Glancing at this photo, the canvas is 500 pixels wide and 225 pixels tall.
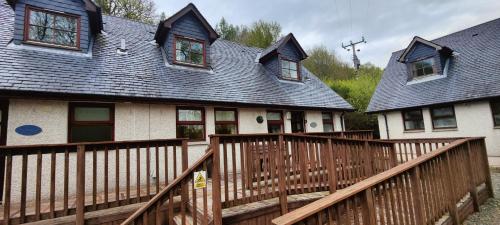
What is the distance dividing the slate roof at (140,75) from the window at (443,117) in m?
4.52

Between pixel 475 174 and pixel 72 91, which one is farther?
pixel 72 91

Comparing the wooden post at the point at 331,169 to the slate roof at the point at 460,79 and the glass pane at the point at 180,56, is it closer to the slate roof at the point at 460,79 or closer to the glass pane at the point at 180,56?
the glass pane at the point at 180,56

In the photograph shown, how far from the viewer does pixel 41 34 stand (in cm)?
700

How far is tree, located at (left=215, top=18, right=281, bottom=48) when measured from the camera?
22719 millimetres

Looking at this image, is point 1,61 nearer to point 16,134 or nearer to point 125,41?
point 16,134

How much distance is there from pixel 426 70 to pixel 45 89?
1690 centimetres

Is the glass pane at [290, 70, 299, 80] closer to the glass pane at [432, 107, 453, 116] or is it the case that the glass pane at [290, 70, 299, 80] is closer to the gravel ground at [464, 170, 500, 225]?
the glass pane at [432, 107, 453, 116]

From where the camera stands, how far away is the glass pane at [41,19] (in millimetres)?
6871

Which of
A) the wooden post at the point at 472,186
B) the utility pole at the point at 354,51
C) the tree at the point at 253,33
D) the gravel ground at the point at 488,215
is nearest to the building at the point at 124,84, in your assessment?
the wooden post at the point at 472,186

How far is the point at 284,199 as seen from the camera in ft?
14.0

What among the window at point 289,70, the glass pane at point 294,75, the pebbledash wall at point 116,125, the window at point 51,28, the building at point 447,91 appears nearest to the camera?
the pebbledash wall at point 116,125

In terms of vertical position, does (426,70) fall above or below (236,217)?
above

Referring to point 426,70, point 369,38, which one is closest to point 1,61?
point 426,70

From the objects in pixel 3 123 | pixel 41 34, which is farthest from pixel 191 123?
pixel 41 34
